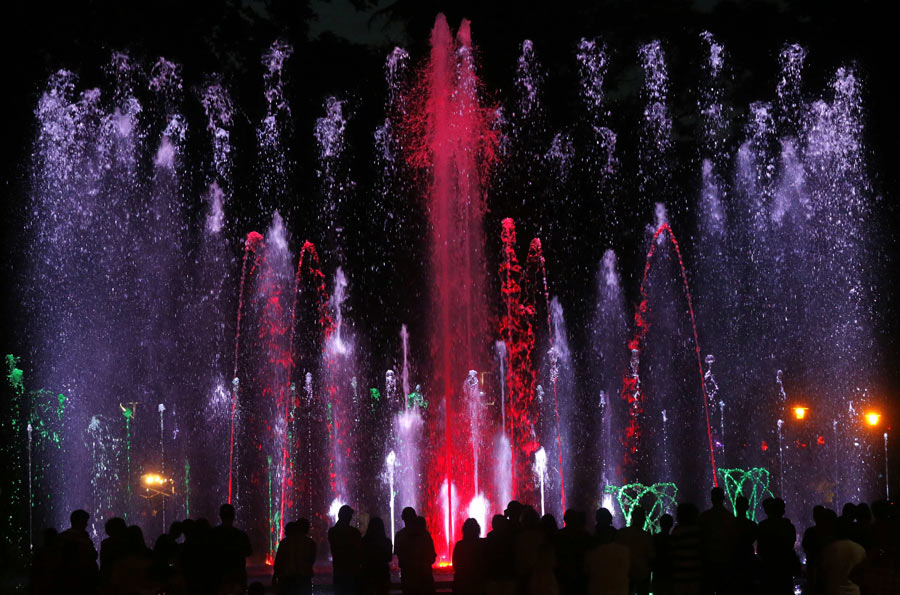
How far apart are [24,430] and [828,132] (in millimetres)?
26661

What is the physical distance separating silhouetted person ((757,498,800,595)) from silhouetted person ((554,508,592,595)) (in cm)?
179

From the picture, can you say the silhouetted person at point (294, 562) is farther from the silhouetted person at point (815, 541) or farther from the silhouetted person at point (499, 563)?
the silhouetted person at point (815, 541)

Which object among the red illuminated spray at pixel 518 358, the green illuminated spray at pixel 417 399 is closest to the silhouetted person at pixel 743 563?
the red illuminated spray at pixel 518 358

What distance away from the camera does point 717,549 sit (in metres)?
10.6

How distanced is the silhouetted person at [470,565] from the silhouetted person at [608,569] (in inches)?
35.9

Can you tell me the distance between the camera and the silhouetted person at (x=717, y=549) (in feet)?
34.7

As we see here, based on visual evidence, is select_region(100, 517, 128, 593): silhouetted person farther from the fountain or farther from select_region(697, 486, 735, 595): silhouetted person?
the fountain

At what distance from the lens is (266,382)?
39.1m

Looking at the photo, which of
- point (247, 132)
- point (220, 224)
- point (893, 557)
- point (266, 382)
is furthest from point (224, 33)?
point (893, 557)

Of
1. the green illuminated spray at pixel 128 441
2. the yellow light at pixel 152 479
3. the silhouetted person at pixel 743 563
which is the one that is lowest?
the silhouetted person at pixel 743 563

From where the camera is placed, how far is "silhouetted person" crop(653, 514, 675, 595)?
10.3m

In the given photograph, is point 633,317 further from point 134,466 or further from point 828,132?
point 134,466

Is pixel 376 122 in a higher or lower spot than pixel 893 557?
higher

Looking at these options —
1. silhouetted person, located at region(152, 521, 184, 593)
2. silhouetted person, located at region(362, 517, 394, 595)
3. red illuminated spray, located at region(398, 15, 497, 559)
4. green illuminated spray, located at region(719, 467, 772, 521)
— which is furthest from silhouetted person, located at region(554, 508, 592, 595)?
green illuminated spray, located at region(719, 467, 772, 521)
